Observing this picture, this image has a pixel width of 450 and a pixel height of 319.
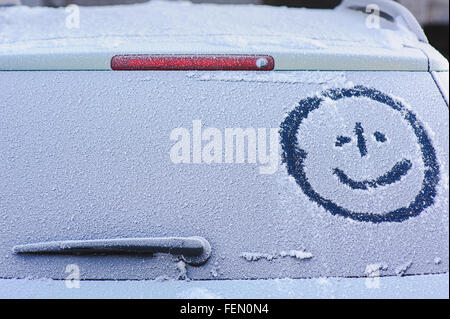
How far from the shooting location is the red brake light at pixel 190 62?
1.49m

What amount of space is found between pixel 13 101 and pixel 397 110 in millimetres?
1090

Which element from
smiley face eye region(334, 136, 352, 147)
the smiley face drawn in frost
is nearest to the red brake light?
the smiley face drawn in frost

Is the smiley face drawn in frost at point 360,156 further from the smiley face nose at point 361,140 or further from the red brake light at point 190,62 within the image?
the red brake light at point 190,62

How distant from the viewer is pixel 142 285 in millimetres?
1280

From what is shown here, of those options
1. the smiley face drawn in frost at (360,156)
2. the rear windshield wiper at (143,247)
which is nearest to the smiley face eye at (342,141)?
A: the smiley face drawn in frost at (360,156)

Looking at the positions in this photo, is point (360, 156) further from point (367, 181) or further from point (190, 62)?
point (190, 62)

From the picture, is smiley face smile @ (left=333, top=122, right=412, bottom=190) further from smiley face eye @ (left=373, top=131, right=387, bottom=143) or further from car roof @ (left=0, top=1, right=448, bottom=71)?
car roof @ (left=0, top=1, right=448, bottom=71)

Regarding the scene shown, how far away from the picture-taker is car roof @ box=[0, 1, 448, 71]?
4.97ft

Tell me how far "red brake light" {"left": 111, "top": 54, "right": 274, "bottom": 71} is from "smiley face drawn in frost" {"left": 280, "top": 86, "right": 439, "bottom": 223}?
18cm

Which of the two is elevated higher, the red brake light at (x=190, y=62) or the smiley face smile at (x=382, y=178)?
the red brake light at (x=190, y=62)

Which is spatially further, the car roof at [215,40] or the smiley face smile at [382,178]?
the car roof at [215,40]
